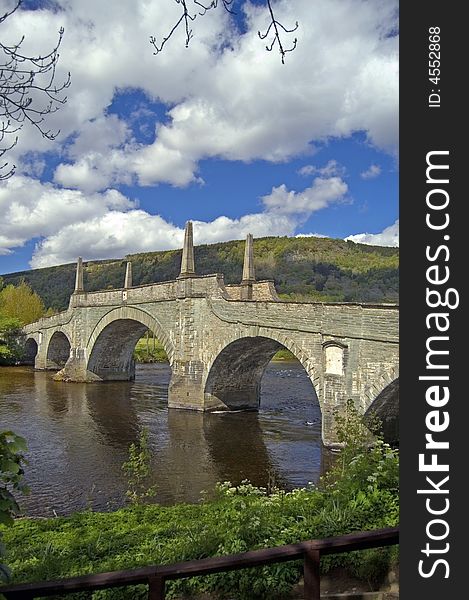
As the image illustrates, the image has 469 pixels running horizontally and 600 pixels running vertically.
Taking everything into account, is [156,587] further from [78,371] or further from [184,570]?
[78,371]

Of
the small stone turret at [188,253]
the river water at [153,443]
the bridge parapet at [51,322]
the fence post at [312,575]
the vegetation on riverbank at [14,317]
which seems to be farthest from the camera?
the vegetation on riverbank at [14,317]

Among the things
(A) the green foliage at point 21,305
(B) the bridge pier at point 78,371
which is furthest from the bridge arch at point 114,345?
(A) the green foliage at point 21,305

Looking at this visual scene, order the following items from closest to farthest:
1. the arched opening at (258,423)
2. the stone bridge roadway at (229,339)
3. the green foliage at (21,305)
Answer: the stone bridge roadway at (229,339)
the arched opening at (258,423)
the green foliage at (21,305)

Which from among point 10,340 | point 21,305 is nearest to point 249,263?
point 10,340

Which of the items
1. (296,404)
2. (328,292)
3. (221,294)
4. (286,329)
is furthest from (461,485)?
(328,292)

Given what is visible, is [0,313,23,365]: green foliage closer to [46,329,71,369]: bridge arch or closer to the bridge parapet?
the bridge parapet

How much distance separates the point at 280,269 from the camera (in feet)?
302

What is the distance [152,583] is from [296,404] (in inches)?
840

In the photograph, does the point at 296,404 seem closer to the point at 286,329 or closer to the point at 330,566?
the point at 286,329

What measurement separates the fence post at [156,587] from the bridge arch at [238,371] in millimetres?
16014

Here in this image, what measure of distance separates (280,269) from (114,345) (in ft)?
205

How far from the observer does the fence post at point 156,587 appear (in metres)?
2.55

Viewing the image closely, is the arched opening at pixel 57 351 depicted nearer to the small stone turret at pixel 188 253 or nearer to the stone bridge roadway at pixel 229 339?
the stone bridge roadway at pixel 229 339

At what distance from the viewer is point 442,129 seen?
8.39 ft
